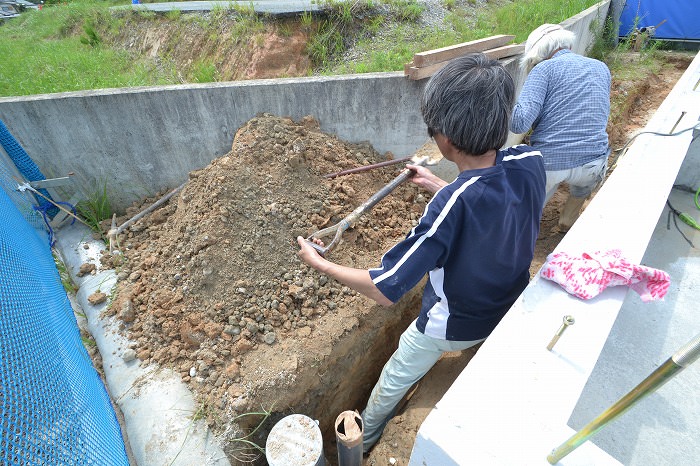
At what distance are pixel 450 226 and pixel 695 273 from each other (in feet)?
8.89

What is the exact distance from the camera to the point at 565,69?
273cm

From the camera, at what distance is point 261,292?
2.55m

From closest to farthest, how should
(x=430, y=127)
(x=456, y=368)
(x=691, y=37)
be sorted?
(x=430, y=127)
(x=456, y=368)
(x=691, y=37)

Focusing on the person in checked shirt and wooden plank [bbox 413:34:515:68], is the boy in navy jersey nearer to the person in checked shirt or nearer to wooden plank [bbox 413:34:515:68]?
the person in checked shirt

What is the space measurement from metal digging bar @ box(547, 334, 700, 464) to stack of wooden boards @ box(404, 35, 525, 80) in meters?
3.08

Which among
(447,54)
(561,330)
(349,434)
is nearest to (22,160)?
(349,434)

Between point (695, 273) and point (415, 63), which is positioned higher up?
point (415, 63)

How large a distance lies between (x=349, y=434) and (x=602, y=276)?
1408 millimetres

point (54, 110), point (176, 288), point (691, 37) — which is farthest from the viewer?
point (691, 37)

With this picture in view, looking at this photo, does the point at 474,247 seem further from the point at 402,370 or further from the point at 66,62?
the point at 66,62

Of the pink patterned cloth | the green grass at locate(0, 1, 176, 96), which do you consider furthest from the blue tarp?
the green grass at locate(0, 1, 176, 96)

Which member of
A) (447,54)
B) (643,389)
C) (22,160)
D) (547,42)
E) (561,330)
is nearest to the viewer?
(643,389)

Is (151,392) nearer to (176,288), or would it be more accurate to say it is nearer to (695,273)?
(176,288)

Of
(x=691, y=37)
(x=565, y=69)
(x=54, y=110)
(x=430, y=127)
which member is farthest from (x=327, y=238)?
(x=691, y=37)
